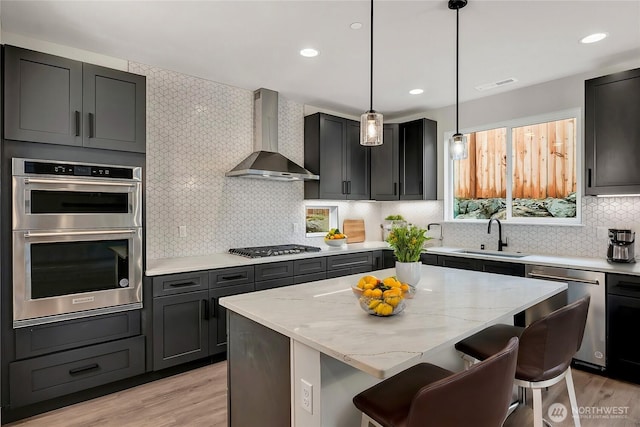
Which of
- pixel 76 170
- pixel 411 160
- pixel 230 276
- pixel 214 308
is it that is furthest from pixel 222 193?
pixel 411 160

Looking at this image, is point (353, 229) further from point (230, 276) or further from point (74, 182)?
point (74, 182)

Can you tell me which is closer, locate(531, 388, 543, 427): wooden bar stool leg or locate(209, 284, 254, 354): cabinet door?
locate(531, 388, 543, 427): wooden bar stool leg

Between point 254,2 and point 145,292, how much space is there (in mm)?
2244

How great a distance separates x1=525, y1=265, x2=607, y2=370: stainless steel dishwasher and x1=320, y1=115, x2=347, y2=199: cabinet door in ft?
8.33

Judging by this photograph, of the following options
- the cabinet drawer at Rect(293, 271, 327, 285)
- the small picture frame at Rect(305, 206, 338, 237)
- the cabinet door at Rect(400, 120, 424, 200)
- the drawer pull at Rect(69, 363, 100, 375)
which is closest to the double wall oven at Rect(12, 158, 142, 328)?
the drawer pull at Rect(69, 363, 100, 375)

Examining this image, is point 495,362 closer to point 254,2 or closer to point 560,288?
point 560,288

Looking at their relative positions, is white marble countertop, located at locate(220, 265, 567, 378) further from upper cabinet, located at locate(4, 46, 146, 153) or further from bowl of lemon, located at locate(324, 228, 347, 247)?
bowl of lemon, located at locate(324, 228, 347, 247)

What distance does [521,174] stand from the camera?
4.13 metres

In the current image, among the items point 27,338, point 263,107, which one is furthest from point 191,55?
point 27,338

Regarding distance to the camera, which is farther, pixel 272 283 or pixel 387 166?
pixel 387 166

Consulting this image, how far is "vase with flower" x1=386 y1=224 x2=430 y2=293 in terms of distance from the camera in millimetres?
2156

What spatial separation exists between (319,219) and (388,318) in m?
3.25

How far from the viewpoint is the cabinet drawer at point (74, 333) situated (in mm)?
2385

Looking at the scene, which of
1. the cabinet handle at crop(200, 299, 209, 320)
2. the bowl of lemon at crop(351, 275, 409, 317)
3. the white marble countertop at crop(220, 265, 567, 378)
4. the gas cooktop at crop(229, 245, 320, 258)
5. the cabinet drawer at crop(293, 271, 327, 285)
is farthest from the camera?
the cabinet drawer at crop(293, 271, 327, 285)
